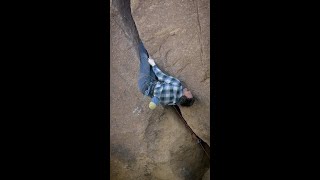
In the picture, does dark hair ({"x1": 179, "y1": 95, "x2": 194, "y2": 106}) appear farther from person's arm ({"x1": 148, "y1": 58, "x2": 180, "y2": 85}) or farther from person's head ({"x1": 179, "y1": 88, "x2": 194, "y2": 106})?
person's arm ({"x1": 148, "y1": 58, "x2": 180, "y2": 85})

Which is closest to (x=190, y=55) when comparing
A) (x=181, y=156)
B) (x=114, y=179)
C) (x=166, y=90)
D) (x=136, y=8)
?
(x=166, y=90)

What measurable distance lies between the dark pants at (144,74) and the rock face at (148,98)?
0.29 feet

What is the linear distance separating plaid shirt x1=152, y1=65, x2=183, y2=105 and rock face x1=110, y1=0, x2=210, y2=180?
17 centimetres

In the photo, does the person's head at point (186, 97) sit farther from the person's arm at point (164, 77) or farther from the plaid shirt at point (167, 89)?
the person's arm at point (164, 77)

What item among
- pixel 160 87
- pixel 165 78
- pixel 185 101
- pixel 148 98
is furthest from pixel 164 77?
pixel 148 98

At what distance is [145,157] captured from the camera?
5.06 m

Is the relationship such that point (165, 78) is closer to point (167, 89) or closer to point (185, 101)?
point (167, 89)

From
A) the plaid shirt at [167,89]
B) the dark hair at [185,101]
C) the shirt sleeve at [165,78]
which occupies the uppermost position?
the shirt sleeve at [165,78]

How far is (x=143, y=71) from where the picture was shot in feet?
15.1

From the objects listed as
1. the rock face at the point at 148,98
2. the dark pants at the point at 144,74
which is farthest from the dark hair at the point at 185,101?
the dark pants at the point at 144,74

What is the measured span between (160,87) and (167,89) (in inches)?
3.6

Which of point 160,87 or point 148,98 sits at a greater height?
point 160,87

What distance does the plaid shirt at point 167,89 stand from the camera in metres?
4.34

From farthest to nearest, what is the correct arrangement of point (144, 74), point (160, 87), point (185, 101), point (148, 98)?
point (148, 98), point (144, 74), point (185, 101), point (160, 87)
